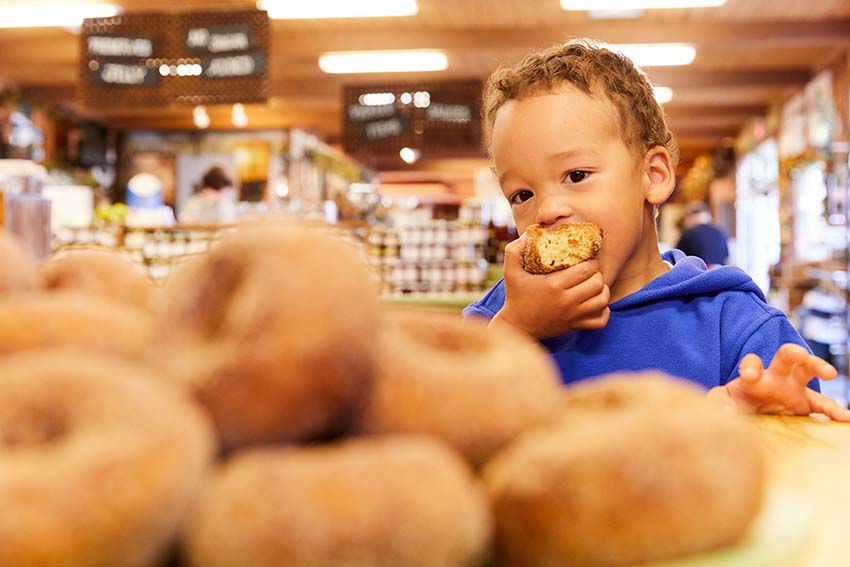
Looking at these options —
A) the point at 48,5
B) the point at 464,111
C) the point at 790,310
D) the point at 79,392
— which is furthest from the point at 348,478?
the point at 790,310

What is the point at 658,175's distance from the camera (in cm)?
185

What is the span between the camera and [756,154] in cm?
1334

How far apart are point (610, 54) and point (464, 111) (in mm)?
6424

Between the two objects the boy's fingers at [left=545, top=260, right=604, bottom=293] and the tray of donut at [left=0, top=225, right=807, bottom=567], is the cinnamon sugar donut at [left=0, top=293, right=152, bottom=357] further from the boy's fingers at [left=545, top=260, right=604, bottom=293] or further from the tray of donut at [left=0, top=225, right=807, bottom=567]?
the boy's fingers at [left=545, top=260, right=604, bottom=293]

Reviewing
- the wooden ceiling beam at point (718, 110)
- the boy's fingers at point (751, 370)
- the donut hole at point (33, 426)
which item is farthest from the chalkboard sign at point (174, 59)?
the wooden ceiling beam at point (718, 110)

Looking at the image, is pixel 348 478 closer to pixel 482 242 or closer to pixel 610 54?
pixel 610 54

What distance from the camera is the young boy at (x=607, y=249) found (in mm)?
1579

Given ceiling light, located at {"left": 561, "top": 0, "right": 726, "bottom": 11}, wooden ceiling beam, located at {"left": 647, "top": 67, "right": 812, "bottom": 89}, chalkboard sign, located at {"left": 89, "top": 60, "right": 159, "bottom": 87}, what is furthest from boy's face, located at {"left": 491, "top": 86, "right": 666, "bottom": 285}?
wooden ceiling beam, located at {"left": 647, "top": 67, "right": 812, "bottom": 89}

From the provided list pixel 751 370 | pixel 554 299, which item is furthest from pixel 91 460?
pixel 554 299

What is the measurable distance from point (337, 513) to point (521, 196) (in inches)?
53.5

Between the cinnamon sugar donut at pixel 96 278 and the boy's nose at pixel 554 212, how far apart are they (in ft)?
3.40

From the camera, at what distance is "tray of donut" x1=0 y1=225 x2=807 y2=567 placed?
1.20 feet

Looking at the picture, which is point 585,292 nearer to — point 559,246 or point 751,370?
point 559,246

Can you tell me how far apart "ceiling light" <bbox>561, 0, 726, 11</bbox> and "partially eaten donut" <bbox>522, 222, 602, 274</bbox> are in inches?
205
